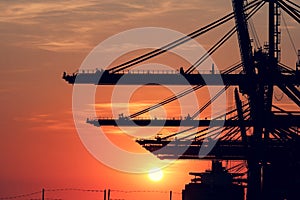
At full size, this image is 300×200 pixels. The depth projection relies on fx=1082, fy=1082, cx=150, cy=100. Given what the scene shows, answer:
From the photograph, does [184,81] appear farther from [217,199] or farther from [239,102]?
[239,102]

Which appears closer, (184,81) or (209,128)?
(184,81)

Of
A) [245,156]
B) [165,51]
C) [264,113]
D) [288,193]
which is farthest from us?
[245,156]

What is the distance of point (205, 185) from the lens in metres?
84.4

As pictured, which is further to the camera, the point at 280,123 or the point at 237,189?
the point at 237,189

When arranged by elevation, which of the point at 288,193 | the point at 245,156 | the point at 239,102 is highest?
the point at 239,102

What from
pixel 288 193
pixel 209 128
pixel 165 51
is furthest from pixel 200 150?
pixel 288 193

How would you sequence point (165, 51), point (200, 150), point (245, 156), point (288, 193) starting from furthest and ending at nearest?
point (200, 150) < point (245, 156) < point (165, 51) < point (288, 193)

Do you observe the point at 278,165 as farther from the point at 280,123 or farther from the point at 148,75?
the point at 148,75

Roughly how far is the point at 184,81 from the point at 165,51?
3.03 m

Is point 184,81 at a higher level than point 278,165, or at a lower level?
higher

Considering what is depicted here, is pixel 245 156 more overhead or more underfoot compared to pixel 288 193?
more overhead

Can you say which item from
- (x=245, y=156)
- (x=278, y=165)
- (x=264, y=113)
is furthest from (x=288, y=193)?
(x=245, y=156)

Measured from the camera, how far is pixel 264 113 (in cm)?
7031

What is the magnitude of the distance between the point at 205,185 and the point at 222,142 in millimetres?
3724
